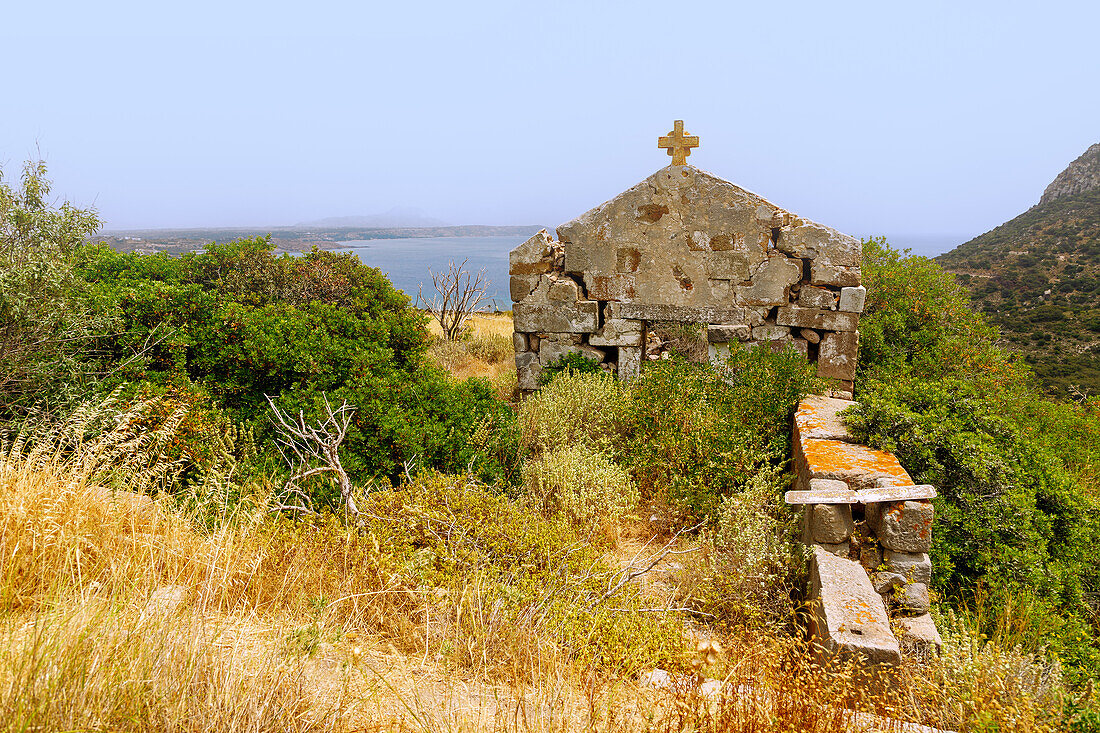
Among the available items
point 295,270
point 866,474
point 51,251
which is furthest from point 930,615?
point 295,270

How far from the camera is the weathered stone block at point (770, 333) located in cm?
762

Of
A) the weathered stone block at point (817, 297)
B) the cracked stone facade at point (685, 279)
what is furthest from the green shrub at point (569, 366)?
the weathered stone block at point (817, 297)

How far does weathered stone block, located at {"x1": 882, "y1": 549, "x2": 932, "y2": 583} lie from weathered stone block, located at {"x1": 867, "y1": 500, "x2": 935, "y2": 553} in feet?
0.13

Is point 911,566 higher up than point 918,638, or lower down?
higher up

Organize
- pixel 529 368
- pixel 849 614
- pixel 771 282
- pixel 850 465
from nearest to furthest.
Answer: pixel 849 614, pixel 850 465, pixel 771 282, pixel 529 368

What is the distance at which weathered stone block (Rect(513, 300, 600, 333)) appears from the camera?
8219 millimetres

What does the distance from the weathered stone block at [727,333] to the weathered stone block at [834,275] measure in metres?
1.03

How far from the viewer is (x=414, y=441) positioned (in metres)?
5.45

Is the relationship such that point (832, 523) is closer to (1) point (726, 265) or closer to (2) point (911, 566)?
(2) point (911, 566)

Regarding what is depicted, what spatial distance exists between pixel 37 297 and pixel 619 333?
6.15 metres

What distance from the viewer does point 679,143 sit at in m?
7.69

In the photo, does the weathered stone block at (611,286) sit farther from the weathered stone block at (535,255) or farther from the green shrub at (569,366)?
the green shrub at (569,366)

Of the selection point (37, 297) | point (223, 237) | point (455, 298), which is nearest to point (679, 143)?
point (37, 297)

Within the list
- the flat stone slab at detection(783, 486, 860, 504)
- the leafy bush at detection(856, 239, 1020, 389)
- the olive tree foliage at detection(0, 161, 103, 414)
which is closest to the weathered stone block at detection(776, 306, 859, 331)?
the leafy bush at detection(856, 239, 1020, 389)
